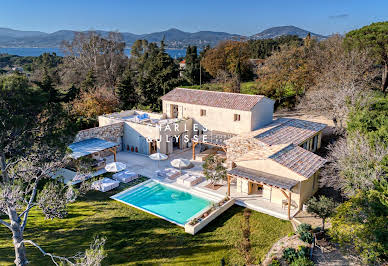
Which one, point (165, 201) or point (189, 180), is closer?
point (165, 201)

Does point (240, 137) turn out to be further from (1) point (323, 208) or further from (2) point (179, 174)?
(1) point (323, 208)

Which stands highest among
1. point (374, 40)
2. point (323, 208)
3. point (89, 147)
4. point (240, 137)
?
point (374, 40)

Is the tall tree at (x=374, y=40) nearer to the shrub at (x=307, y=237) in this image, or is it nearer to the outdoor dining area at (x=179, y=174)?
the outdoor dining area at (x=179, y=174)

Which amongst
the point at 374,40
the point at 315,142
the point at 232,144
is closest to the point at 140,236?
the point at 232,144

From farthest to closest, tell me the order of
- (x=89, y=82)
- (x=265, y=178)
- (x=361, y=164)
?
1. (x=89, y=82)
2. (x=265, y=178)
3. (x=361, y=164)

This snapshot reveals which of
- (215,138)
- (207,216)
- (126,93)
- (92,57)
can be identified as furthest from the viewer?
(92,57)

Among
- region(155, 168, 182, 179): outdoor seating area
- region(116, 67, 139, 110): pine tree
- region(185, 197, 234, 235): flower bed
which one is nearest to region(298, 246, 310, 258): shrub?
region(185, 197, 234, 235): flower bed
